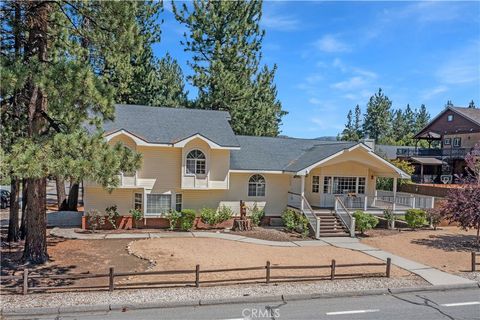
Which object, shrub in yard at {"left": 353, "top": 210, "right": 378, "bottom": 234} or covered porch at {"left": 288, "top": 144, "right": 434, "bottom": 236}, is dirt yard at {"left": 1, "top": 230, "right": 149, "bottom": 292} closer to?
covered porch at {"left": 288, "top": 144, "right": 434, "bottom": 236}

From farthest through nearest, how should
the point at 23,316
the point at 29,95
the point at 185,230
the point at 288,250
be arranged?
1. the point at 185,230
2. the point at 288,250
3. the point at 29,95
4. the point at 23,316

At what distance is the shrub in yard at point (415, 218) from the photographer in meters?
22.6

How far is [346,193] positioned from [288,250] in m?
9.47

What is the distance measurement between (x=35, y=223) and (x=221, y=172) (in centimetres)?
1077

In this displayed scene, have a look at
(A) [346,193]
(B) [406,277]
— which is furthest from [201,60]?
(B) [406,277]

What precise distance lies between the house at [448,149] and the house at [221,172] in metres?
19.8

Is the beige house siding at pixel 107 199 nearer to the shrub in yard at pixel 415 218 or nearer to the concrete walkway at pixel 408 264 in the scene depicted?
the concrete walkway at pixel 408 264

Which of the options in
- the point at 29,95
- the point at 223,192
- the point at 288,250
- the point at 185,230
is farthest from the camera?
the point at 223,192

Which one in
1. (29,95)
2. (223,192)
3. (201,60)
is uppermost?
(201,60)

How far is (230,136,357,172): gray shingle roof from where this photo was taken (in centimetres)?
2281

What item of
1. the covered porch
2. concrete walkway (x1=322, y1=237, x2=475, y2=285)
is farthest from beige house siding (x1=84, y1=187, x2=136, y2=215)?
concrete walkway (x1=322, y1=237, x2=475, y2=285)

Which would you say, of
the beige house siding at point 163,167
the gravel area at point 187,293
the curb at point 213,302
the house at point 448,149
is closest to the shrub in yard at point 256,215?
the beige house siding at point 163,167

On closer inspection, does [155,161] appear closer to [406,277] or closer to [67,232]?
[67,232]

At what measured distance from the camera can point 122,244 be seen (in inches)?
666
